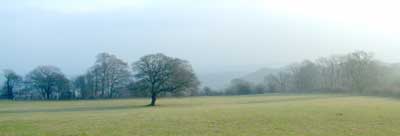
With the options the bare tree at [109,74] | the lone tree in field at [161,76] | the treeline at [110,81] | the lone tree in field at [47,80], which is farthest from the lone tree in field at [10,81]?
the lone tree in field at [161,76]

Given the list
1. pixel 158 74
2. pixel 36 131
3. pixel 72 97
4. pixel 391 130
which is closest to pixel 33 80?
pixel 72 97

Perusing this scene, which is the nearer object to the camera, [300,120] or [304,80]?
[300,120]

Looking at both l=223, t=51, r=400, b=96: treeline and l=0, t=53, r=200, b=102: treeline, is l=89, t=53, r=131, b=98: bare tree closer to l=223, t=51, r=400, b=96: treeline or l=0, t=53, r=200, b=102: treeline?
l=0, t=53, r=200, b=102: treeline

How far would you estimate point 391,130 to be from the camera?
19.4m

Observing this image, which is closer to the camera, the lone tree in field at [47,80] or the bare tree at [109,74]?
the bare tree at [109,74]

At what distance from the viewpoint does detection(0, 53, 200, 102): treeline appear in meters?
54.8

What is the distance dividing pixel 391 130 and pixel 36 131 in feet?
62.2

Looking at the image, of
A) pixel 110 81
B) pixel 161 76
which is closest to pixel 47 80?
pixel 110 81

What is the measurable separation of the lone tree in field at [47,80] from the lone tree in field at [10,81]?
485cm

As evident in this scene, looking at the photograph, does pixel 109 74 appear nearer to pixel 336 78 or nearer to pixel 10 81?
pixel 10 81

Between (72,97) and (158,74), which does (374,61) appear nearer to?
(158,74)

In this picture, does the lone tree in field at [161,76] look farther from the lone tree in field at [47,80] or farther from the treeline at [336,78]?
the treeline at [336,78]

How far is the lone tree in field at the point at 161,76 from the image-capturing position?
5450cm

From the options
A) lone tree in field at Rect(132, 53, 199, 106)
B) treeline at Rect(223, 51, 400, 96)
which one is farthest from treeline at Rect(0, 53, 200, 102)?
treeline at Rect(223, 51, 400, 96)
